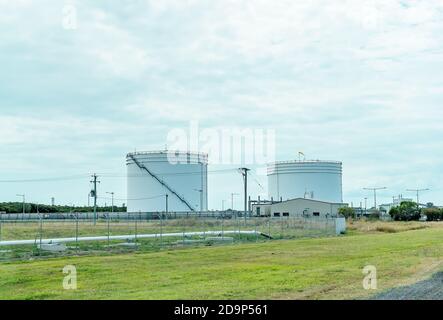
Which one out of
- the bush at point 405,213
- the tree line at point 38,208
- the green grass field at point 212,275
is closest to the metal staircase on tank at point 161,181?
the tree line at point 38,208

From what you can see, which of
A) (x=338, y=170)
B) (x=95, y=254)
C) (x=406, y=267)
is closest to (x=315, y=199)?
(x=338, y=170)

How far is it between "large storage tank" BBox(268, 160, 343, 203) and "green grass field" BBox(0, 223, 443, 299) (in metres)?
66.9

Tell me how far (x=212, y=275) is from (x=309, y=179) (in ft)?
258

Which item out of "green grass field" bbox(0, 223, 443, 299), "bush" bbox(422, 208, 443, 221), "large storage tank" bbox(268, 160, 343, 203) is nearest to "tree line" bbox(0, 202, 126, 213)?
"large storage tank" bbox(268, 160, 343, 203)

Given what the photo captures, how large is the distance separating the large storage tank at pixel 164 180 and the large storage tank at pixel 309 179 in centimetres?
1971

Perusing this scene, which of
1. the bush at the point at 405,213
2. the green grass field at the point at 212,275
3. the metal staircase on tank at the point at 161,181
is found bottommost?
the green grass field at the point at 212,275

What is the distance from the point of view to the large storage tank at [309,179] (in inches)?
3755

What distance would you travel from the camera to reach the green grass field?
1466cm

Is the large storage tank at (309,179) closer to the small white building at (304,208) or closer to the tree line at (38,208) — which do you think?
the small white building at (304,208)

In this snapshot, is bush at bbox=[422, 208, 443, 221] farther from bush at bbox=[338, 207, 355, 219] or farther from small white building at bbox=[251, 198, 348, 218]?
bush at bbox=[338, 207, 355, 219]

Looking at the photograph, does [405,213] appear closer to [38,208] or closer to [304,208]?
[304,208]

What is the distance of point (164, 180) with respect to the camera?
78250 mm
